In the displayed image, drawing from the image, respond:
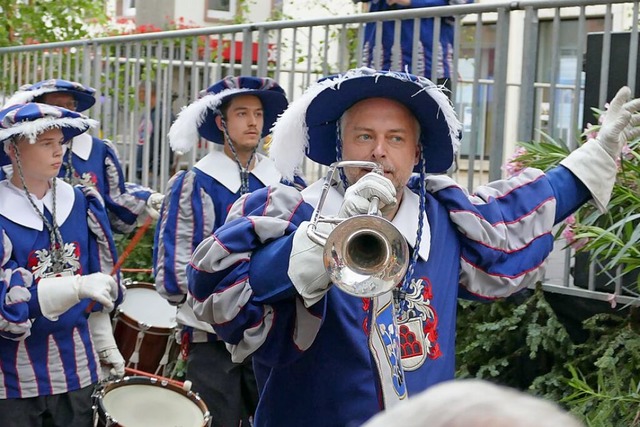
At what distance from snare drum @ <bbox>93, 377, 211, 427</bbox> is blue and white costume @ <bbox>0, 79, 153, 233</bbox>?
176 centimetres

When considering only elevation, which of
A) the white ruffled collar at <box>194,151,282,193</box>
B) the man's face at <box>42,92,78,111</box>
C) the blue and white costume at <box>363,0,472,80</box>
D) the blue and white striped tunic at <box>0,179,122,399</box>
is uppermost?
the blue and white costume at <box>363,0,472,80</box>

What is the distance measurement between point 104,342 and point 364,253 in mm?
2986

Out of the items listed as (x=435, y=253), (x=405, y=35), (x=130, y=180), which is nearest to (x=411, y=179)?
(x=435, y=253)

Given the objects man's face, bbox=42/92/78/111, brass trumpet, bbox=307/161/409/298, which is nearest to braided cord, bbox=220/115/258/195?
man's face, bbox=42/92/78/111

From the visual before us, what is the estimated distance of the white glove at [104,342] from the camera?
5.75 meters

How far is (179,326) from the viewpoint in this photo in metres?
6.12

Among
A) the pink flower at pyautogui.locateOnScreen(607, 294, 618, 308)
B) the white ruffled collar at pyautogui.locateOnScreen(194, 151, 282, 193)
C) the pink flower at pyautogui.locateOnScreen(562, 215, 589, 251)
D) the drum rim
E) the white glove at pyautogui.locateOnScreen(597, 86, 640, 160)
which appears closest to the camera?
the white glove at pyautogui.locateOnScreen(597, 86, 640, 160)

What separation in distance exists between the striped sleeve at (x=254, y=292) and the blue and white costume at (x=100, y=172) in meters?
3.79

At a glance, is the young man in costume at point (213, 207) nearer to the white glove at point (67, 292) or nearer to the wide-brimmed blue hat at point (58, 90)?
the white glove at point (67, 292)

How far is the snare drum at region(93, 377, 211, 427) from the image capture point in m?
5.32

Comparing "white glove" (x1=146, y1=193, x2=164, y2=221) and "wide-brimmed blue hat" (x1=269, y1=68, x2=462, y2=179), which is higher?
"wide-brimmed blue hat" (x1=269, y1=68, x2=462, y2=179)

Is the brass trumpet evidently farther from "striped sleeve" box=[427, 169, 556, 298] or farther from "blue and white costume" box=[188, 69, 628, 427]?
"striped sleeve" box=[427, 169, 556, 298]

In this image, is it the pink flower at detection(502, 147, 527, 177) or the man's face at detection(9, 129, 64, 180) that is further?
the man's face at detection(9, 129, 64, 180)

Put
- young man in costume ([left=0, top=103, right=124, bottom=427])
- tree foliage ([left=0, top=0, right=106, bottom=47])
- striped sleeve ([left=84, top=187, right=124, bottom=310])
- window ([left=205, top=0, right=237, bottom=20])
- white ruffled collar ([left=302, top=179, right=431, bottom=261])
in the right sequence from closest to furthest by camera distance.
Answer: white ruffled collar ([left=302, top=179, right=431, bottom=261]) < young man in costume ([left=0, top=103, right=124, bottom=427]) < striped sleeve ([left=84, top=187, right=124, bottom=310]) < tree foliage ([left=0, top=0, right=106, bottom=47]) < window ([left=205, top=0, right=237, bottom=20])
